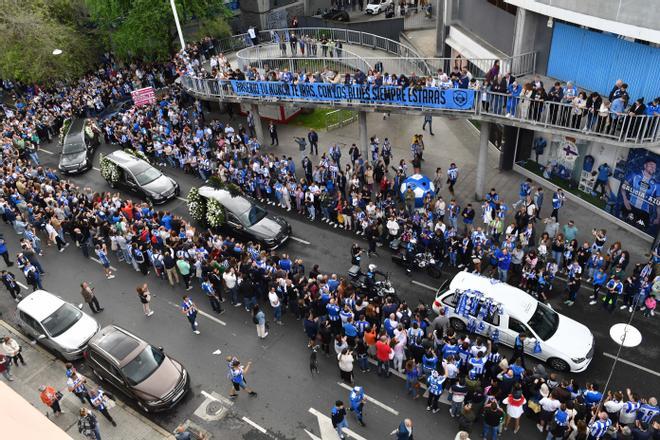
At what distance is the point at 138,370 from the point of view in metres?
14.4

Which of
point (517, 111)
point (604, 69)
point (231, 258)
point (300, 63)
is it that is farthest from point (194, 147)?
point (604, 69)

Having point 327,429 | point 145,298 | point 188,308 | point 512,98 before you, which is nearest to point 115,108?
point 145,298

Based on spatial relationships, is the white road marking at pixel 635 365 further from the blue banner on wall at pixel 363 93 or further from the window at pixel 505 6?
the window at pixel 505 6

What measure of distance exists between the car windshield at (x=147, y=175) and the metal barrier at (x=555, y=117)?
8.75m

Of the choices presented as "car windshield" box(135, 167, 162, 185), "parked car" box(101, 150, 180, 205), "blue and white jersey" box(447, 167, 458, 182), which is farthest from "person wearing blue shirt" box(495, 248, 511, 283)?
"car windshield" box(135, 167, 162, 185)

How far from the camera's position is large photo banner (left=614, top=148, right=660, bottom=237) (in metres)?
17.7

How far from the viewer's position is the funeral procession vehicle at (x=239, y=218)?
19875 mm

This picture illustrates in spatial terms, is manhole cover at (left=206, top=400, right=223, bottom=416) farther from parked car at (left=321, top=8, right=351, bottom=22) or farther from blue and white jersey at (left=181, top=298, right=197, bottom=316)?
parked car at (left=321, top=8, right=351, bottom=22)

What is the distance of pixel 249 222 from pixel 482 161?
31.0 ft

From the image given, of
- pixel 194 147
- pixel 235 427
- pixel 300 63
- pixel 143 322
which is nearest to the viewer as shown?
pixel 235 427

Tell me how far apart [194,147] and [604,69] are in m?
17.8

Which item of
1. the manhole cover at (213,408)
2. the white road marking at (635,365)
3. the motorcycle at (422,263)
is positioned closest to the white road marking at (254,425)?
the manhole cover at (213,408)

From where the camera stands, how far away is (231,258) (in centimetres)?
1816

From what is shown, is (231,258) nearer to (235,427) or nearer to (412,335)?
(235,427)
